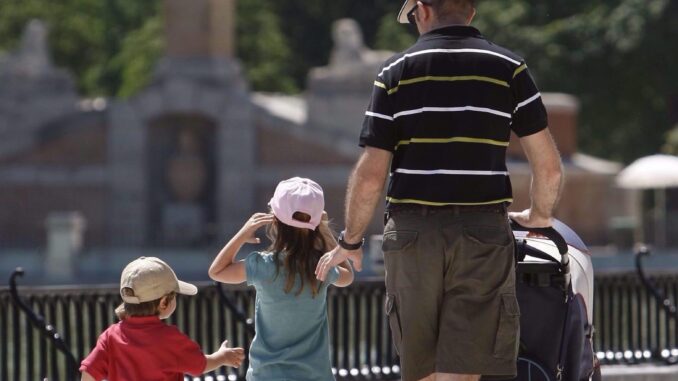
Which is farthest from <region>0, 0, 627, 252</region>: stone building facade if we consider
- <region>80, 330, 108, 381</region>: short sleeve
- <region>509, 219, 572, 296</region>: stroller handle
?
<region>80, 330, 108, 381</region>: short sleeve

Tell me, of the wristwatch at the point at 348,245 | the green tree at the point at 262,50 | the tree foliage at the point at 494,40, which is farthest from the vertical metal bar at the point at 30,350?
the green tree at the point at 262,50

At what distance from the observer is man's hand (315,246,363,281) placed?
597 centimetres

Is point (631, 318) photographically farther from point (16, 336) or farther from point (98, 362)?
point (98, 362)

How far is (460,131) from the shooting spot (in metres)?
5.82

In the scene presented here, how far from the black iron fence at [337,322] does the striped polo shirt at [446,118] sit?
3.86 m

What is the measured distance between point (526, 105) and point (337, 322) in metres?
4.52

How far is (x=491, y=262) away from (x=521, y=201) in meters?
34.2

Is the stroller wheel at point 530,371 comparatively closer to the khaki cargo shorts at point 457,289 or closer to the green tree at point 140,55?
the khaki cargo shorts at point 457,289

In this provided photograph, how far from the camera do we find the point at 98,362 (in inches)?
240

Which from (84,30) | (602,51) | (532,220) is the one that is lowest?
(532,220)

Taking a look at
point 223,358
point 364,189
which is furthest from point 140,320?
point 364,189

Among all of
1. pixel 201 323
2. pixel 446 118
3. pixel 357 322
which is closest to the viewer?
pixel 446 118

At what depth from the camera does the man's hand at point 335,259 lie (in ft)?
19.6

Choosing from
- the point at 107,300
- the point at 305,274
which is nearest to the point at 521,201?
the point at 107,300
